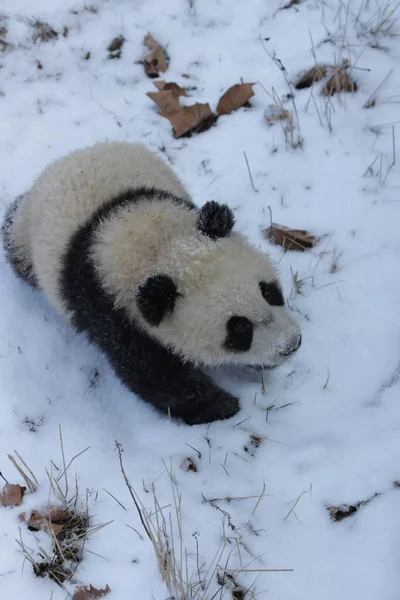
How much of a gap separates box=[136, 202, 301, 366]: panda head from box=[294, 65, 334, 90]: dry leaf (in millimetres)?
2360

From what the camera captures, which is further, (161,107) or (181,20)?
(181,20)

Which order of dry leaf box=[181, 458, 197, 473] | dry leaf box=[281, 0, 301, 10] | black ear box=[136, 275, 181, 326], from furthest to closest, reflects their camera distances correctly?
dry leaf box=[281, 0, 301, 10] → dry leaf box=[181, 458, 197, 473] → black ear box=[136, 275, 181, 326]

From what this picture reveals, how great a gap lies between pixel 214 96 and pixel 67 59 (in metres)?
1.52

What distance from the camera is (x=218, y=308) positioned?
247cm

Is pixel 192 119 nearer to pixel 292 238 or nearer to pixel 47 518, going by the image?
pixel 292 238

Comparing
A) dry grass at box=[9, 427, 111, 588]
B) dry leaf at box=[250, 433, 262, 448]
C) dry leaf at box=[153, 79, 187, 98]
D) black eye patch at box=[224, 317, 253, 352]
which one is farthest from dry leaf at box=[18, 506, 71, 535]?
dry leaf at box=[153, 79, 187, 98]

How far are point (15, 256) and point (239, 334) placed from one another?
1797mm

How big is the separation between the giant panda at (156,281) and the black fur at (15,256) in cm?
24

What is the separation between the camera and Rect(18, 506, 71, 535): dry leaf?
7.72 feet

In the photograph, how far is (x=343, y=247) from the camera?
3557 millimetres

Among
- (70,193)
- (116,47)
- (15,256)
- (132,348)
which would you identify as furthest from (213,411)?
(116,47)

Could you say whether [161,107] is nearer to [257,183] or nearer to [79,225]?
[257,183]

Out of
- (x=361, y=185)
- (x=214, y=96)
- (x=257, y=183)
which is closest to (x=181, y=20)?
(x=214, y=96)

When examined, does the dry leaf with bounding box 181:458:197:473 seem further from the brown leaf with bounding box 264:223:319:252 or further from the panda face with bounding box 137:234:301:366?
the brown leaf with bounding box 264:223:319:252
